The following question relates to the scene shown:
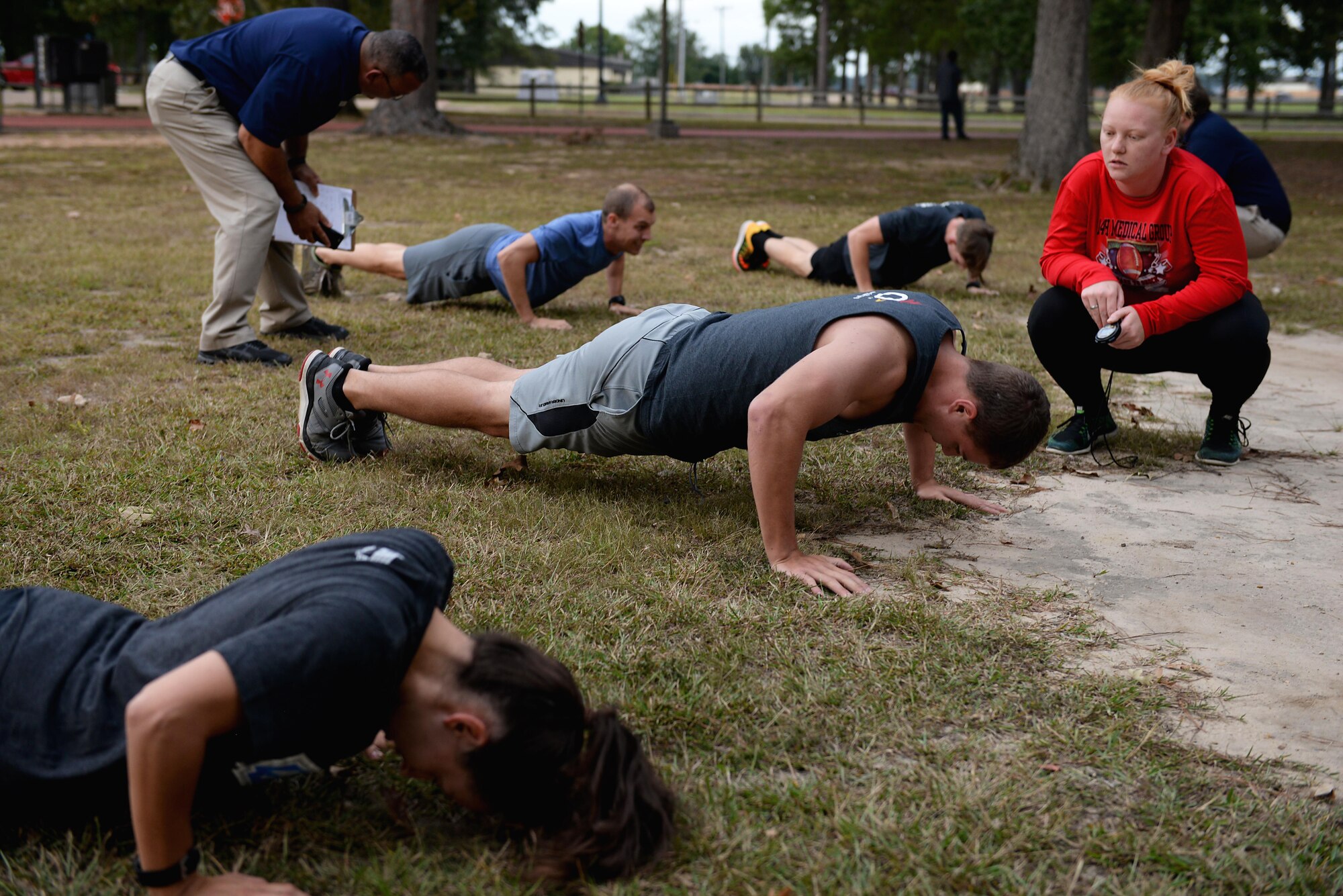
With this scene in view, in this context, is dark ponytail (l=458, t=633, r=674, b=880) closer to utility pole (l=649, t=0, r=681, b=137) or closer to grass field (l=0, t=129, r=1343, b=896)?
grass field (l=0, t=129, r=1343, b=896)

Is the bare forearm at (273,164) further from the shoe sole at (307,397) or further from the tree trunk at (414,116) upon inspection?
the tree trunk at (414,116)

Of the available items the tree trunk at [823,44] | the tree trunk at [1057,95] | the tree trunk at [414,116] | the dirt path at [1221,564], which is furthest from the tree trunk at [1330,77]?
the dirt path at [1221,564]

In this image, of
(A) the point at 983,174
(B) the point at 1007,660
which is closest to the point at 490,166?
(A) the point at 983,174

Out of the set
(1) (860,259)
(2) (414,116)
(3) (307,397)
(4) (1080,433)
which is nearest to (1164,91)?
(4) (1080,433)

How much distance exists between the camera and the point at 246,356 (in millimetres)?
5371

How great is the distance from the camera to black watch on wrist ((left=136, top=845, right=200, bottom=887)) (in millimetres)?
1815

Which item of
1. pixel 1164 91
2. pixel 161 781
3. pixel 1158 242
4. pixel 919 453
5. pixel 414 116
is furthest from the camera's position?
pixel 414 116

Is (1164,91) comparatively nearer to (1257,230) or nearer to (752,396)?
(752,396)

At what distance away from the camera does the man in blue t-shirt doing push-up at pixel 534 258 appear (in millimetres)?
6387

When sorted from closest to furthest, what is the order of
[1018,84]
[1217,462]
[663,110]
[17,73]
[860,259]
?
[1217,462] < [860,259] < [663,110] < [17,73] < [1018,84]

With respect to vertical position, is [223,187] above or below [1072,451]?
above

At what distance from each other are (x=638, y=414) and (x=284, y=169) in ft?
9.31

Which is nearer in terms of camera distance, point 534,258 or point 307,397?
point 307,397

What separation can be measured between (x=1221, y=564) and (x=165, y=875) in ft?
9.76
